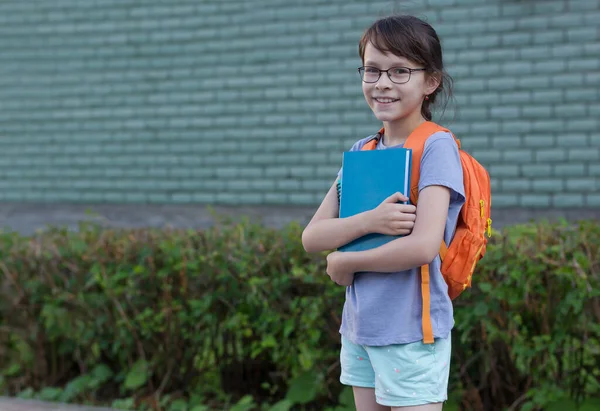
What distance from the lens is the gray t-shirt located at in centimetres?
Answer: 225

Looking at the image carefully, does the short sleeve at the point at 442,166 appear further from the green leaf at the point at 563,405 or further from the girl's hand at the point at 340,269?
the green leaf at the point at 563,405

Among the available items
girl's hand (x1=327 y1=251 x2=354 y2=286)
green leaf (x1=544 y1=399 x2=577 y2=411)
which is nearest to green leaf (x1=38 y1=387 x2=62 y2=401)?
green leaf (x1=544 y1=399 x2=577 y2=411)

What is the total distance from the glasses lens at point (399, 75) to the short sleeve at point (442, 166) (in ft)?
0.56

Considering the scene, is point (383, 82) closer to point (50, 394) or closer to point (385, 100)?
point (385, 100)

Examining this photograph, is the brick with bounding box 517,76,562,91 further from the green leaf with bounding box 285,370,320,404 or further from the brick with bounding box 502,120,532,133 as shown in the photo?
the green leaf with bounding box 285,370,320,404

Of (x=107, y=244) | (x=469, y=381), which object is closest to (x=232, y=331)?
→ (x=107, y=244)

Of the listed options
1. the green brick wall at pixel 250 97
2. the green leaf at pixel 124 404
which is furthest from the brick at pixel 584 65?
the green leaf at pixel 124 404

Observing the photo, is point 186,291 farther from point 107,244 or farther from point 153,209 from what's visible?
point 153,209

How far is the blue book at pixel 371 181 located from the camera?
7.39 ft

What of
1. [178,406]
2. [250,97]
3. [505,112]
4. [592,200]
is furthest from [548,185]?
[178,406]

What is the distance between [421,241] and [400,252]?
0.06 metres

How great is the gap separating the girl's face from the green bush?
1.45 metres

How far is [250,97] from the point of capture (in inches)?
361

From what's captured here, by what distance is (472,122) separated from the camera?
8148mm
